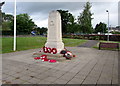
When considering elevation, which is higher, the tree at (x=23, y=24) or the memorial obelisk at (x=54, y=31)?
the tree at (x=23, y=24)

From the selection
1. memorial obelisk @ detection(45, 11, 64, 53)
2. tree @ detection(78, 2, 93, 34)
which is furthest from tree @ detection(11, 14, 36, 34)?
memorial obelisk @ detection(45, 11, 64, 53)

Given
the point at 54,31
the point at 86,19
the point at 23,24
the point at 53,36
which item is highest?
the point at 86,19

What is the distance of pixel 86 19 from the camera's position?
45.7 meters

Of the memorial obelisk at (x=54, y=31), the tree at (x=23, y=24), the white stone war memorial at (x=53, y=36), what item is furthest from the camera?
the tree at (x=23, y=24)

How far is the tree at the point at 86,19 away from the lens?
4497 centimetres

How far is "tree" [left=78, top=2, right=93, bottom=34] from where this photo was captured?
148ft

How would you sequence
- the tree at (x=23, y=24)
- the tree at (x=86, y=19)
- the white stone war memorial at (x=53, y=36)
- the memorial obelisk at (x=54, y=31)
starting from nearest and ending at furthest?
the white stone war memorial at (x=53, y=36) < the memorial obelisk at (x=54, y=31) < the tree at (x=86, y=19) < the tree at (x=23, y=24)

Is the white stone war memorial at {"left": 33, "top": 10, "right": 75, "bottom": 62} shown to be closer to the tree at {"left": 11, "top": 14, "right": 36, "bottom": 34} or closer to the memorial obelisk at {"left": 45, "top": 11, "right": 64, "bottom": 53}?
the memorial obelisk at {"left": 45, "top": 11, "right": 64, "bottom": 53}

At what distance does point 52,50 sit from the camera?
23.3ft

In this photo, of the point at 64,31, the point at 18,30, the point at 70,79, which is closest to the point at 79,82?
the point at 70,79

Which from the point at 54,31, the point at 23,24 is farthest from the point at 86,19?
the point at 54,31

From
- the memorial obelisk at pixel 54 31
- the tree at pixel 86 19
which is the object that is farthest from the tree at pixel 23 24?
the memorial obelisk at pixel 54 31

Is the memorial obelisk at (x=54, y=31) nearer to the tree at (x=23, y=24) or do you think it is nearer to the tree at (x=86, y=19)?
the tree at (x=86, y=19)

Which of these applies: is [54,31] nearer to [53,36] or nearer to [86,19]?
[53,36]
